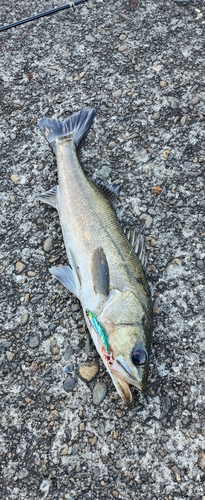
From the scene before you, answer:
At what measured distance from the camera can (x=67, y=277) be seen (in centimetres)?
301

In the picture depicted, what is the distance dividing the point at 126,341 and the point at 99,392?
0.44 metres

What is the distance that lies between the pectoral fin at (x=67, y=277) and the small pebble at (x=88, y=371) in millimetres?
479

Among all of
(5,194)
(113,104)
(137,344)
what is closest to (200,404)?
(137,344)

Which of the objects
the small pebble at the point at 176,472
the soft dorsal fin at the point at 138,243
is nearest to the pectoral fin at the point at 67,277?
the soft dorsal fin at the point at 138,243

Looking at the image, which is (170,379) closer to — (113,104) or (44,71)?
(113,104)

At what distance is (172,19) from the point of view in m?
4.39

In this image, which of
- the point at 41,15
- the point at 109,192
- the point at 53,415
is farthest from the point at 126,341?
the point at 41,15

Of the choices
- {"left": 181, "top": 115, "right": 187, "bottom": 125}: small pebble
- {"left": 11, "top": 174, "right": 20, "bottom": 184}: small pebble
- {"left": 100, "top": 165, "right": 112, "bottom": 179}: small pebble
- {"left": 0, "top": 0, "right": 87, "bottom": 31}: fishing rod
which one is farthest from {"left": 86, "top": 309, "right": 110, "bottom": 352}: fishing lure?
{"left": 0, "top": 0, "right": 87, "bottom": 31}: fishing rod

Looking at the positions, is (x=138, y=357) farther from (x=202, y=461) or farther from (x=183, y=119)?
(x=183, y=119)

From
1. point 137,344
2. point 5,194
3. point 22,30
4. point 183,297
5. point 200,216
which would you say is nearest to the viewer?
point 137,344

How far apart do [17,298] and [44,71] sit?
2.41 metres

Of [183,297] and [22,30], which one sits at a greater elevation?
[22,30]

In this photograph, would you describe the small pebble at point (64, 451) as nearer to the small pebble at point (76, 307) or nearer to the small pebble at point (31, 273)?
the small pebble at point (76, 307)

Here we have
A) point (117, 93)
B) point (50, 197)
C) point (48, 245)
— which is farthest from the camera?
point (117, 93)
